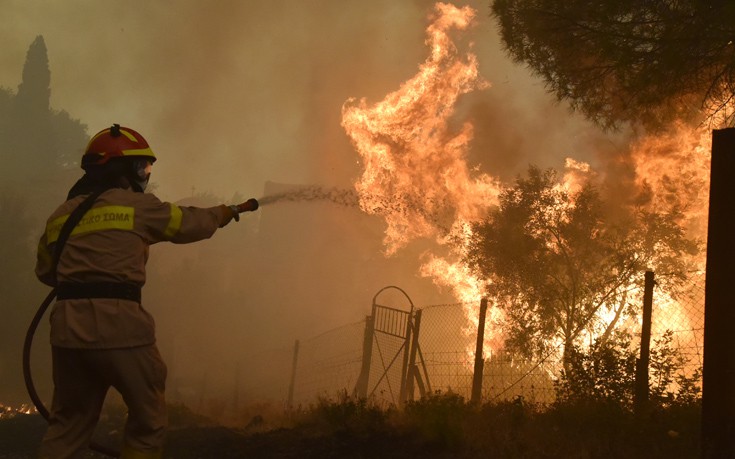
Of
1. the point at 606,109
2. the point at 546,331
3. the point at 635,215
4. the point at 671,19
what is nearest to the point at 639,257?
the point at 635,215

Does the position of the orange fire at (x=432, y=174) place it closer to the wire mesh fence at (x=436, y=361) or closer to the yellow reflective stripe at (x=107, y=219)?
the wire mesh fence at (x=436, y=361)

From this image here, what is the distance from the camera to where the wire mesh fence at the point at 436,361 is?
485 inches

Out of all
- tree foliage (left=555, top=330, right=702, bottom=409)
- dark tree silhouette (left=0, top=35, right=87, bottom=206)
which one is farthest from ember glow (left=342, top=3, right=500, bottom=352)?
dark tree silhouette (left=0, top=35, right=87, bottom=206)

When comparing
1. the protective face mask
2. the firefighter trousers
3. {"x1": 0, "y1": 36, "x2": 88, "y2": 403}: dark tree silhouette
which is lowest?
the firefighter trousers

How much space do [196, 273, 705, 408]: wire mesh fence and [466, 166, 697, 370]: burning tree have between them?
1.79ft

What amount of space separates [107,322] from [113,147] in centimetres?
119

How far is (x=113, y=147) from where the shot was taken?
438cm

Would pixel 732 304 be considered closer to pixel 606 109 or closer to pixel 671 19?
pixel 671 19

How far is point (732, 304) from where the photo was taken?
4215 mm

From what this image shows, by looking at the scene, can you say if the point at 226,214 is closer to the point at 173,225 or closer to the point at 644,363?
the point at 173,225

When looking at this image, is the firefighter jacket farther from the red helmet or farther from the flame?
the flame

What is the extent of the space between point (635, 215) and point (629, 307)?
2220 millimetres

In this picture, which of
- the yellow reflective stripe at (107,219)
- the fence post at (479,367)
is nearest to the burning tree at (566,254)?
the fence post at (479,367)

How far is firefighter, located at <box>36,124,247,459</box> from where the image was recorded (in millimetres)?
3865
